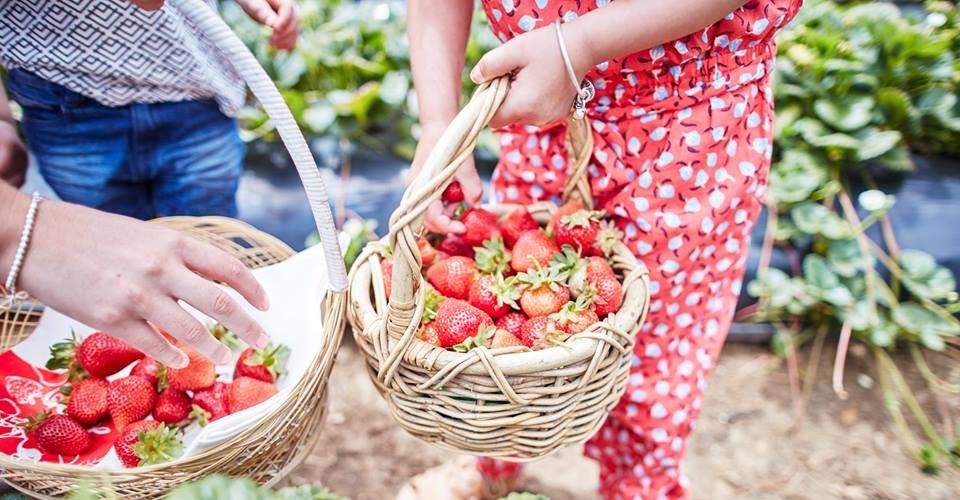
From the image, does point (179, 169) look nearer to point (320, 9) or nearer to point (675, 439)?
point (675, 439)

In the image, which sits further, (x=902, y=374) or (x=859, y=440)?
(x=902, y=374)

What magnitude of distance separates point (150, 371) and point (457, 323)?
0.55 meters

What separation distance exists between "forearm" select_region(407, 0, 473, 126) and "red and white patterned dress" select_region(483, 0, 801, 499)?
74mm

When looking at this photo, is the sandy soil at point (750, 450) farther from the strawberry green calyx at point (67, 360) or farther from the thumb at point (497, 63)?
the thumb at point (497, 63)

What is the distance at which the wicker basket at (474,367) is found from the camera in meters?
0.85

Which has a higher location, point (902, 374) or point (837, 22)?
point (837, 22)

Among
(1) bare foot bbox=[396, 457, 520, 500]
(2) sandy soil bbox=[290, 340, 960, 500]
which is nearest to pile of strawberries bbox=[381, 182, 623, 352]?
(1) bare foot bbox=[396, 457, 520, 500]

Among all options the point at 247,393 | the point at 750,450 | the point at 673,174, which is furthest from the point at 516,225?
the point at 750,450

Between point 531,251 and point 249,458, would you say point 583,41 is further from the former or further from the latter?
point 249,458

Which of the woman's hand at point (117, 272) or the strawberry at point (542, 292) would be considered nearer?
the woman's hand at point (117, 272)

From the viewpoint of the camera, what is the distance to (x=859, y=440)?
5.99ft

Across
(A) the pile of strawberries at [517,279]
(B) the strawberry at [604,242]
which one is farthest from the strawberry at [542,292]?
(B) the strawberry at [604,242]

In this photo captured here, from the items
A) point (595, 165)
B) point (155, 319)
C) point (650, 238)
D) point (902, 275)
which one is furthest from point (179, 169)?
point (902, 275)

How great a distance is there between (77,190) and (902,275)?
6.99ft
